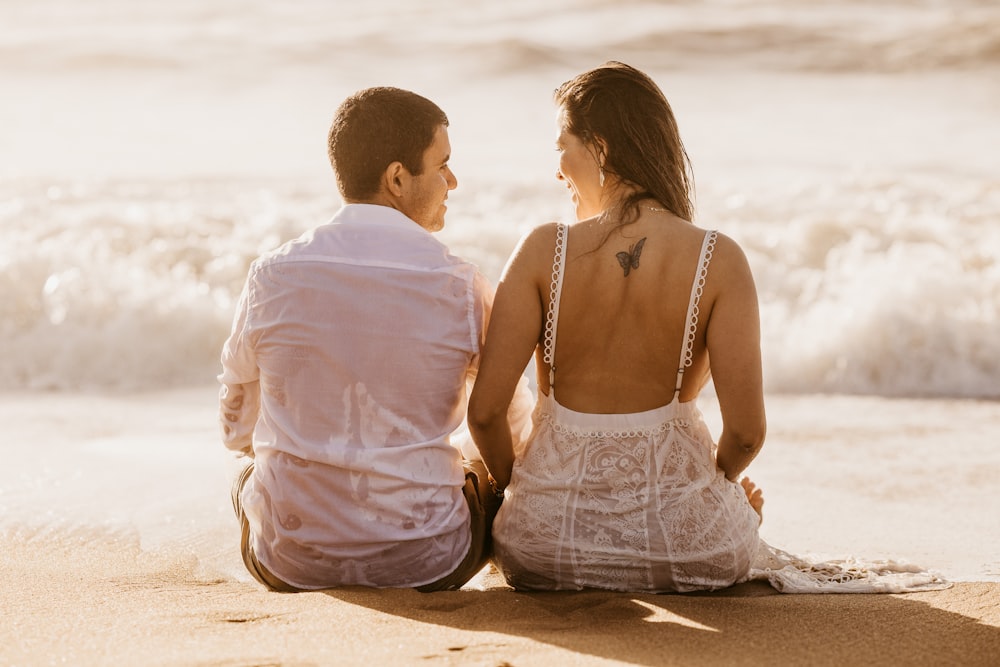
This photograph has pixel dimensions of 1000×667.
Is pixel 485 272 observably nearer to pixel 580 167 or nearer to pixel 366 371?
pixel 580 167

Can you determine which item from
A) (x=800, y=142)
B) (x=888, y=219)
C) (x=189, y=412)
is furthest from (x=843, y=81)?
(x=189, y=412)

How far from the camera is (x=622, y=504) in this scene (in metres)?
2.82

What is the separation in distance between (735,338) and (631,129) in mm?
580

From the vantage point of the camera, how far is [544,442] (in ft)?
9.52

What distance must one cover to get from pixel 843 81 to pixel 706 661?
1606 cm

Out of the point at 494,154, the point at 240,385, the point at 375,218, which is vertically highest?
the point at 494,154

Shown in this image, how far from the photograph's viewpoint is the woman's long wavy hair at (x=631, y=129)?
9.00 ft

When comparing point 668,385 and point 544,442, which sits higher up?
point 668,385

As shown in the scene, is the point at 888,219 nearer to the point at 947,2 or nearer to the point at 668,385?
the point at 668,385

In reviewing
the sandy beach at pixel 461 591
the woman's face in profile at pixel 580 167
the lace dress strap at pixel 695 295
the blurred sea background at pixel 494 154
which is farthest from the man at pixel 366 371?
the blurred sea background at pixel 494 154

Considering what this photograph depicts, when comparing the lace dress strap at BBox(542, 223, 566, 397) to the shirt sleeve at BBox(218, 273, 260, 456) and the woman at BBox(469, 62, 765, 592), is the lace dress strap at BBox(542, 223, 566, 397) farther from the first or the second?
the shirt sleeve at BBox(218, 273, 260, 456)

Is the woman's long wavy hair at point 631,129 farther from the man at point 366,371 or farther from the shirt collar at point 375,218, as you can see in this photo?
the shirt collar at point 375,218

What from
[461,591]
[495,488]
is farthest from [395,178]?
[461,591]

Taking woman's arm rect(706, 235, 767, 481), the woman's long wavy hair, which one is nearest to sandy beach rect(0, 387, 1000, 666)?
woman's arm rect(706, 235, 767, 481)
